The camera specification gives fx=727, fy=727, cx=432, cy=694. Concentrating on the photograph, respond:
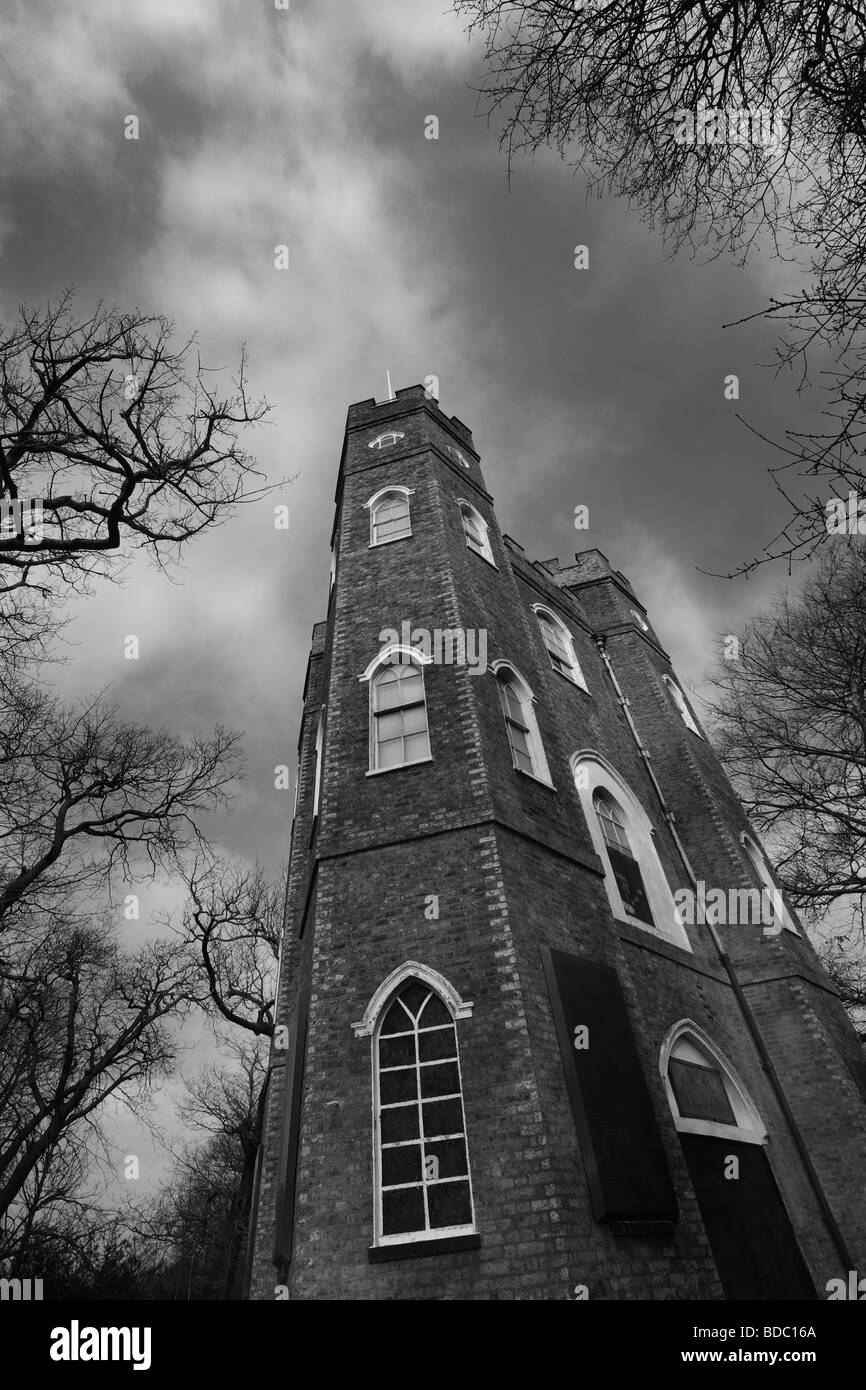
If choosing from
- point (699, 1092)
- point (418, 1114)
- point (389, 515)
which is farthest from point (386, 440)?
point (699, 1092)

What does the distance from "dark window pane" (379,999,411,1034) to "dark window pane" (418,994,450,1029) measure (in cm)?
16

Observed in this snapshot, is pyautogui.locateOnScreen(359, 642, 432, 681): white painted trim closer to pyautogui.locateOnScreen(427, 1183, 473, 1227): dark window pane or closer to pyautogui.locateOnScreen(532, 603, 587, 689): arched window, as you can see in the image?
pyautogui.locateOnScreen(532, 603, 587, 689): arched window

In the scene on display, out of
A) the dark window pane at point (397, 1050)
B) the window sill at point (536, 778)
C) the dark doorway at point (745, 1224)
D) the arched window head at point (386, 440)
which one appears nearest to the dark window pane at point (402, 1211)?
the dark window pane at point (397, 1050)

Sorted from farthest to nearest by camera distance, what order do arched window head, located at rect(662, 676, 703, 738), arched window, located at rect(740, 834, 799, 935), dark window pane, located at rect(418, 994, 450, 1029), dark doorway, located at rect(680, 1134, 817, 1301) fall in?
arched window head, located at rect(662, 676, 703, 738) → arched window, located at rect(740, 834, 799, 935) → dark doorway, located at rect(680, 1134, 817, 1301) → dark window pane, located at rect(418, 994, 450, 1029)

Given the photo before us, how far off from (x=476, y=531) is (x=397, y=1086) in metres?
10.1

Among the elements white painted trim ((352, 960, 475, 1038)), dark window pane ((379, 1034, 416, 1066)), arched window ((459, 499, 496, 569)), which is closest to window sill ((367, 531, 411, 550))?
arched window ((459, 499, 496, 569))

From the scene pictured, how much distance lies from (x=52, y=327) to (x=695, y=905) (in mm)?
12897

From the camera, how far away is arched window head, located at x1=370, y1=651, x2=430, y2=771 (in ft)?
31.8

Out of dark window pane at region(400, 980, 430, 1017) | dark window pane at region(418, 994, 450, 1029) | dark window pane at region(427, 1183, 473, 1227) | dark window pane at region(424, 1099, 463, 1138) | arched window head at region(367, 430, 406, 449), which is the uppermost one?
arched window head at region(367, 430, 406, 449)

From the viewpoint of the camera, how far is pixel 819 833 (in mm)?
11820

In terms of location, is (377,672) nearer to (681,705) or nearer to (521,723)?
(521,723)
